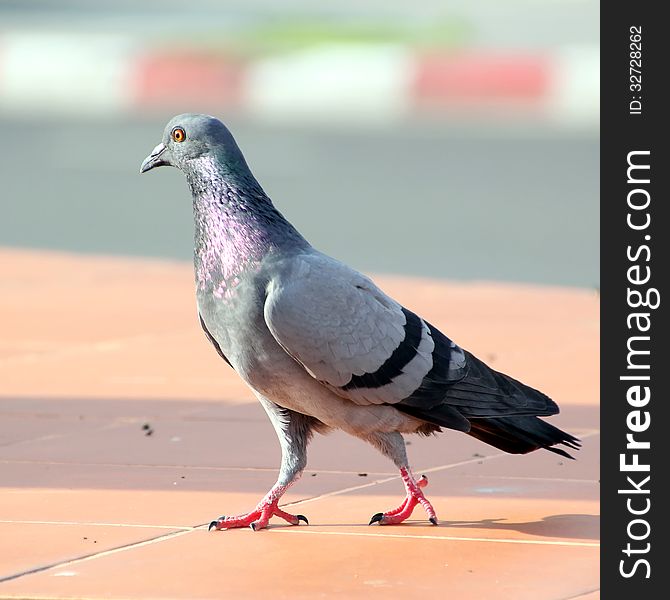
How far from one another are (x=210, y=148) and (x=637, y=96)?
1.35m

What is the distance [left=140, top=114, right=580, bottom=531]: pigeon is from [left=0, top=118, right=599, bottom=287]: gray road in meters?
6.79

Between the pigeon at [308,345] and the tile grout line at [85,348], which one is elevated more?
the tile grout line at [85,348]

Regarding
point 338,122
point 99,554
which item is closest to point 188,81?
point 338,122

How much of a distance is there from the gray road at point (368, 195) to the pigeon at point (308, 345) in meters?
6.79

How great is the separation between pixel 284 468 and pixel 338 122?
68.3 ft

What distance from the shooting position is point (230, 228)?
5.45 meters

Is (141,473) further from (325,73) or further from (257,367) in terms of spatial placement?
(325,73)

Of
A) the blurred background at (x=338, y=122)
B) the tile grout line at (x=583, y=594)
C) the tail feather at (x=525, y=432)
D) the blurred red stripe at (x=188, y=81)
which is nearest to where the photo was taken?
the tile grout line at (x=583, y=594)

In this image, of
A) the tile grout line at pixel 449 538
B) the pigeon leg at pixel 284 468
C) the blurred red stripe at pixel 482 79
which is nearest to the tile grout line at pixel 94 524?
the pigeon leg at pixel 284 468

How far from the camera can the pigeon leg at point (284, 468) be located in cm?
548

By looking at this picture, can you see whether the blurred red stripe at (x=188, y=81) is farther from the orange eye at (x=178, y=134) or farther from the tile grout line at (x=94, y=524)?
the tile grout line at (x=94, y=524)

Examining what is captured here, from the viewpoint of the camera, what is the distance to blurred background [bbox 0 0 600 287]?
49.6 feet

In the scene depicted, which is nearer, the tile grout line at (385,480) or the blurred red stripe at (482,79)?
the tile grout line at (385,480)

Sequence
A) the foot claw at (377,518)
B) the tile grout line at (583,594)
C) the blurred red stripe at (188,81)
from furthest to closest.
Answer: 1. the blurred red stripe at (188,81)
2. the foot claw at (377,518)
3. the tile grout line at (583,594)
